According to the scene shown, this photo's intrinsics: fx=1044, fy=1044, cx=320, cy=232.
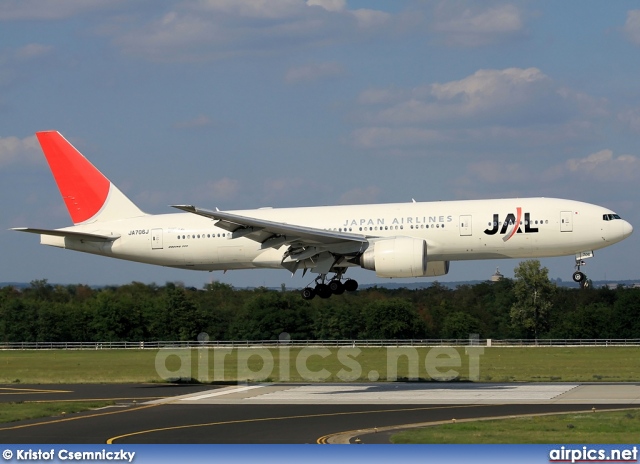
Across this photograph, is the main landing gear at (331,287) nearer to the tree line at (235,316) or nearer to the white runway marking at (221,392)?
the white runway marking at (221,392)

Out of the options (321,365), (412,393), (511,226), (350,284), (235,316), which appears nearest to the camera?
(412,393)

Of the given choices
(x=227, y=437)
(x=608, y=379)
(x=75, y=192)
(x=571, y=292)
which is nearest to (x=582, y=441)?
(x=227, y=437)

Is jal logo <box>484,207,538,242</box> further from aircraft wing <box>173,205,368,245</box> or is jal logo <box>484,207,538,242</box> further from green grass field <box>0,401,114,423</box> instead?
green grass field <box>0,401,114,423</box>

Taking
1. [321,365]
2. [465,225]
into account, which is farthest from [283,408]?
[321,365]

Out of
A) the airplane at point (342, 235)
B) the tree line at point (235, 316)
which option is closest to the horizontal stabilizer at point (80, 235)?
the airplane at point (342, 235)

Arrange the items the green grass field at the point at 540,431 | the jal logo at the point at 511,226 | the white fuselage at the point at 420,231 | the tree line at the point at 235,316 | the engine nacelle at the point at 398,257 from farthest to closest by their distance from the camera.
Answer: the tree line at the point at 235,316 < the white fuselage at the point at 420,231 < the jal logo at the point at 511,226 < the engine nacelle at the point at 398,257 < the green grass field at the point at 540,431

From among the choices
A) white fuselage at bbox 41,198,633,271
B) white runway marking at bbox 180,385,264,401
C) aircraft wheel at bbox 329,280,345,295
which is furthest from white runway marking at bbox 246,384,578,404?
white fuselage at bbox 41,198,633,271

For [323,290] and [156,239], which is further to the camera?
[156,239]

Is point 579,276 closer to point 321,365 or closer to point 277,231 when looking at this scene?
point 277,231

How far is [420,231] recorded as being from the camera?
48.5 metres

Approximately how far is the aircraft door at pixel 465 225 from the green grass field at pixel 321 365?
34.4ft

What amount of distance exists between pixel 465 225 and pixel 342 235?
5.66 m

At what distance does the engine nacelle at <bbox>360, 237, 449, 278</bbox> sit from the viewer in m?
46.9

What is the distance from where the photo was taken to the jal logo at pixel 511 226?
4738 cm
